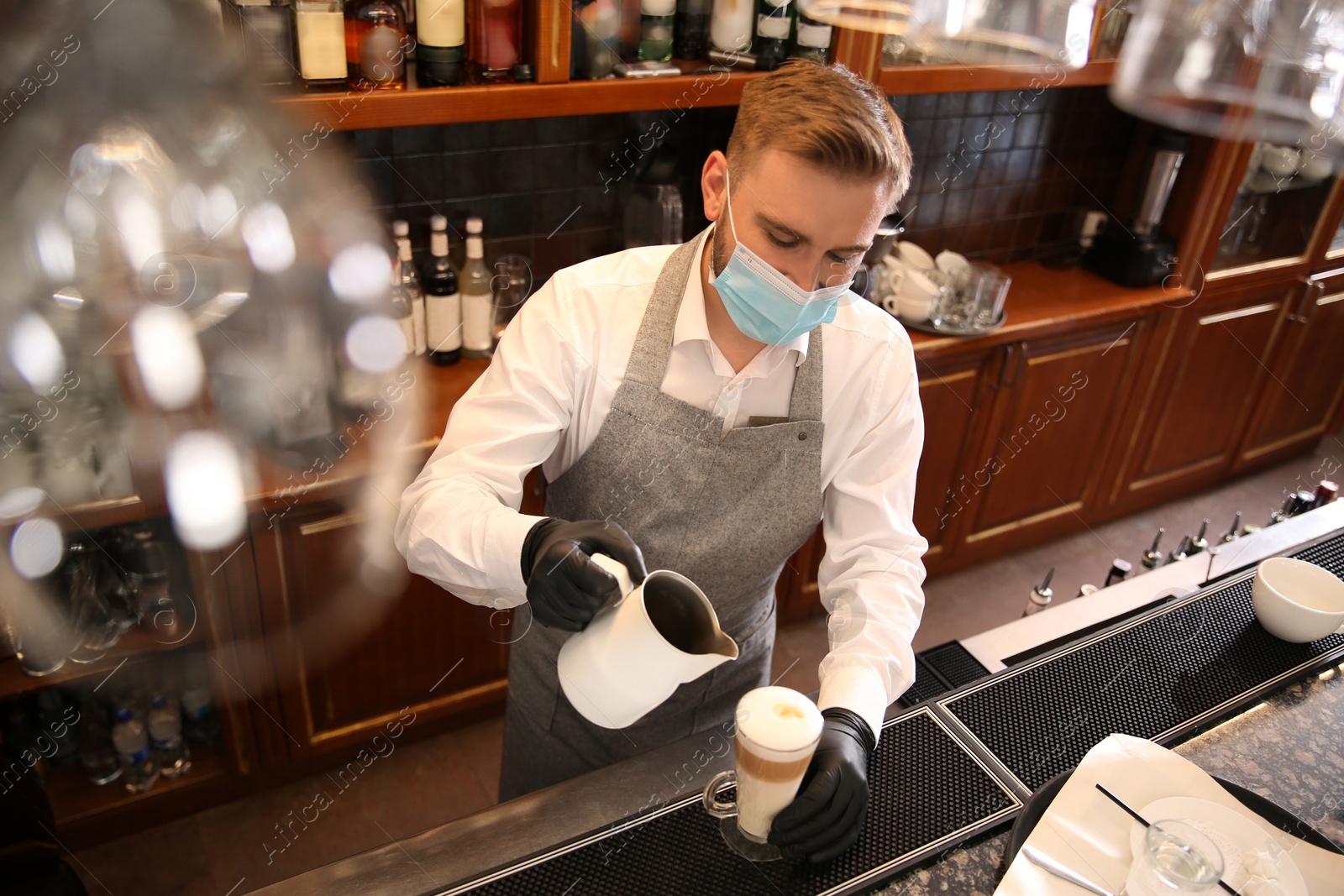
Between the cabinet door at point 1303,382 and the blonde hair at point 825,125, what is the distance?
2.97 meters

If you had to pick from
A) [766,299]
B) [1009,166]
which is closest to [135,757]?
[766,299]

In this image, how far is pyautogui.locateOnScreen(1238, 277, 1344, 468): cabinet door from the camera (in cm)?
352

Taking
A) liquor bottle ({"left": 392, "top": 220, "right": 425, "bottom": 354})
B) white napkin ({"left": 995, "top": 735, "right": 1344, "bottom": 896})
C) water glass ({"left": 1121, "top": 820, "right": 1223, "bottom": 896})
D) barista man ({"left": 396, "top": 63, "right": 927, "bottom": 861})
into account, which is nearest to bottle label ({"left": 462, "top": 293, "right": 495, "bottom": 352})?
liquor bottle ({"left": 392, "top": 220, "right": 425, "bottom": 354})

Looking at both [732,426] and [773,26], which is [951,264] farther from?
[732,426]

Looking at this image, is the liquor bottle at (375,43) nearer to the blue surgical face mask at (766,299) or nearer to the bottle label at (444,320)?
the bottle label at (444,320)

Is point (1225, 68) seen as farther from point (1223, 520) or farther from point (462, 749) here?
point (1223, 520)

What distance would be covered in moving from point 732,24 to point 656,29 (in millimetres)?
185

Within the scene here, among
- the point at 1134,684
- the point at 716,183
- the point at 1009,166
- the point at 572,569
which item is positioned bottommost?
the point at 1134,684

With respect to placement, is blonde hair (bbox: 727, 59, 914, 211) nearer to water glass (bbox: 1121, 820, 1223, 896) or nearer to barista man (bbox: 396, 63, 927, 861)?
barista man (bbox: 396, 63, 927, 861)

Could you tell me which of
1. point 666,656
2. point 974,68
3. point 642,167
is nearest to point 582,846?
point 666,656

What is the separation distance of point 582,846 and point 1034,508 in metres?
2.65

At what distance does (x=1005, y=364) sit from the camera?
2803 mm

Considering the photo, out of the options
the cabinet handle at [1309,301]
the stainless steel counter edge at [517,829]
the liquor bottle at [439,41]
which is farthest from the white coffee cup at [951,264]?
the stainless steel counter edge at [517,829]

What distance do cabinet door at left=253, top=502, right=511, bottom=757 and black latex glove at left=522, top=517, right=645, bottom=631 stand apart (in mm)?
1102
